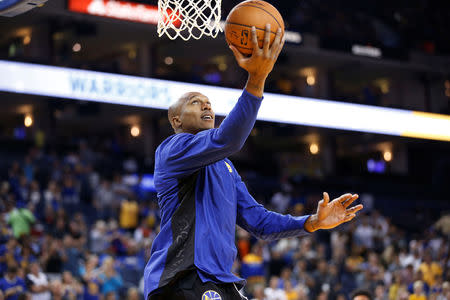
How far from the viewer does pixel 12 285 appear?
905 centimetres

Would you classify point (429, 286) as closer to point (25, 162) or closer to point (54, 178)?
point (54, 178)

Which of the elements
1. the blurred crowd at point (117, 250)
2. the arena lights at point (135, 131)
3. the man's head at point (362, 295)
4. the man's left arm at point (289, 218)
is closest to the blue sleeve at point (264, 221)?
the man's left arm at point (289, 218)

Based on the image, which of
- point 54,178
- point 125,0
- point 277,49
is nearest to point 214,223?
point 277,49

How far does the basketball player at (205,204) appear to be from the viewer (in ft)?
9.19

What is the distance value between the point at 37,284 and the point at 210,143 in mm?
7246

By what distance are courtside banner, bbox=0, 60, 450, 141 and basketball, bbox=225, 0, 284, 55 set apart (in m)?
12.9


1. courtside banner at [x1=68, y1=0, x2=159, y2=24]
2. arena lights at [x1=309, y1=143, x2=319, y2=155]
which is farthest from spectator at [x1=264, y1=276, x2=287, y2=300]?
arena lights at [x1=309, y1=143, x2=319, y2=155]

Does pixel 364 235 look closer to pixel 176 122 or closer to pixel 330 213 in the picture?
pixel 330 213

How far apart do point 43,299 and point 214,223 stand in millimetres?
6944

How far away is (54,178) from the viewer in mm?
14633

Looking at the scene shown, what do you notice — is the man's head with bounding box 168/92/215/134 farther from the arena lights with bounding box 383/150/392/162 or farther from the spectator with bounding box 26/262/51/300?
the arena lights with bounding box 383/150/392/162

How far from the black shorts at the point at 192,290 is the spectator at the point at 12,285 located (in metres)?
6.51

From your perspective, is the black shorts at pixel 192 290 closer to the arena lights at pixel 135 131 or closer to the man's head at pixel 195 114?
the man's head at pixel 195 114

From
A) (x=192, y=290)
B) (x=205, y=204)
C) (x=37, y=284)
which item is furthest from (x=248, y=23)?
(x=37, y=284)
